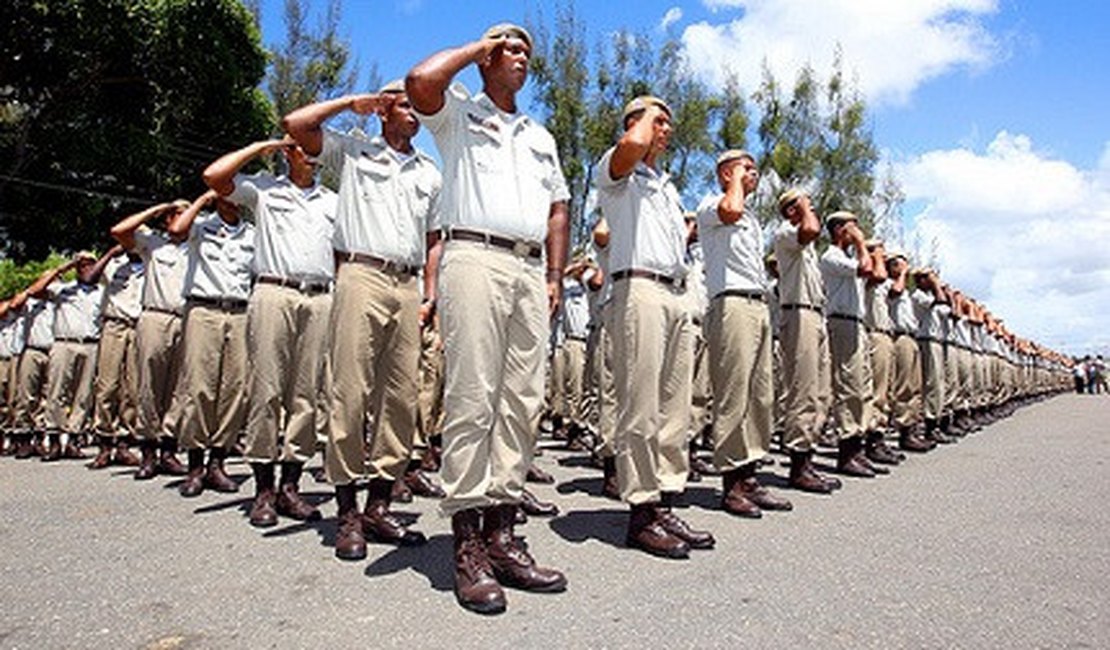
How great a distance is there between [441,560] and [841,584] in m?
1.72

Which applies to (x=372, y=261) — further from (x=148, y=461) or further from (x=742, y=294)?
(x=148, y=461)

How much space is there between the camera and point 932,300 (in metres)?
10.1

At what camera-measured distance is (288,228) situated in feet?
16.9

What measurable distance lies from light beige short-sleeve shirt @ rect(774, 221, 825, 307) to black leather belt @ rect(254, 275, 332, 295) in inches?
131

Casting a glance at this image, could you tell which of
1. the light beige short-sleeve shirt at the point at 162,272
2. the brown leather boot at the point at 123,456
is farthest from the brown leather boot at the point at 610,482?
the brown leather boot at the point at 123,456

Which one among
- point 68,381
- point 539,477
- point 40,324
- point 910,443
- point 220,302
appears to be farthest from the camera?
point 40,324

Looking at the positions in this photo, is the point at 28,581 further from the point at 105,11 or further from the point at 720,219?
the point at 105,11

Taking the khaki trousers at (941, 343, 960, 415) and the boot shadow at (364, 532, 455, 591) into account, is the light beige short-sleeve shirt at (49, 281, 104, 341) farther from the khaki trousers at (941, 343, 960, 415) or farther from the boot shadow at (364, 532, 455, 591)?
the khaki trousers at (941, 343, 960, 415)

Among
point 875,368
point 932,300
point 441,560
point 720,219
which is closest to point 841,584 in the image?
point 441,560

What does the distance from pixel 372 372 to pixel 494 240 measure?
1.16 metres

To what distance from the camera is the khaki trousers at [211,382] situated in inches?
229

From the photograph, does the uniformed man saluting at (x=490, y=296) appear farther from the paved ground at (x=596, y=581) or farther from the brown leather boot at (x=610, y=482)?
the brown leather boot at (x=610, y=482)

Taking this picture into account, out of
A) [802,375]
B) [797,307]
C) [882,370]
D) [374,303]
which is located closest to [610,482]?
[802,375]

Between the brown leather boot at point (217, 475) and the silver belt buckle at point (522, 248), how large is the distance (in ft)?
11.3
